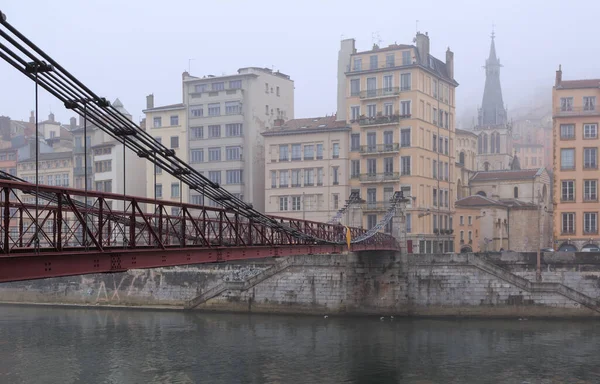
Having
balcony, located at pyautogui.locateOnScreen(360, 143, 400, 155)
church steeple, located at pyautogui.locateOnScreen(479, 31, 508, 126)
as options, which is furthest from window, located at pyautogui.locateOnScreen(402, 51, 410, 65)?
church steeple, located at pyautogui.locateOnScreen(479, 31, 508, 126)

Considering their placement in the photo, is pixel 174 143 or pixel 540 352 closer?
pixel 540 352

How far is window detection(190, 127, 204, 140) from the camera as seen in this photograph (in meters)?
88.5

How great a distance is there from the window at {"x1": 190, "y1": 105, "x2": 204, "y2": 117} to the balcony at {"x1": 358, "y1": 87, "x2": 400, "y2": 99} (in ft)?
64.6

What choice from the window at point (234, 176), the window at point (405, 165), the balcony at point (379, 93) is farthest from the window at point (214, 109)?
the window at point (405, 165)

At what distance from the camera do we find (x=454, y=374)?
39.2 m

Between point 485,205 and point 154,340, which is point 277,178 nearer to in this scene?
point 485,205

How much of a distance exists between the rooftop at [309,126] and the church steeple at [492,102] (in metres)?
91.3

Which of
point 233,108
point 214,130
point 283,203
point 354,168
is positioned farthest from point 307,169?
point 214,130

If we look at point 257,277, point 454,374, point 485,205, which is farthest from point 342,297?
point 485,205

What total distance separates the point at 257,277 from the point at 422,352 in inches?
856

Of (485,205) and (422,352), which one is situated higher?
(485,205)

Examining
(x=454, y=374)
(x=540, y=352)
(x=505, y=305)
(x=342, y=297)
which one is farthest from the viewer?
(x=342, y=297)

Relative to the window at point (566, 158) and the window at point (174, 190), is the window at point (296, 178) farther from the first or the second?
the window at point (566, 158)

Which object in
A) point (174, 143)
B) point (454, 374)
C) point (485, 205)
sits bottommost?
point (454, 374)
